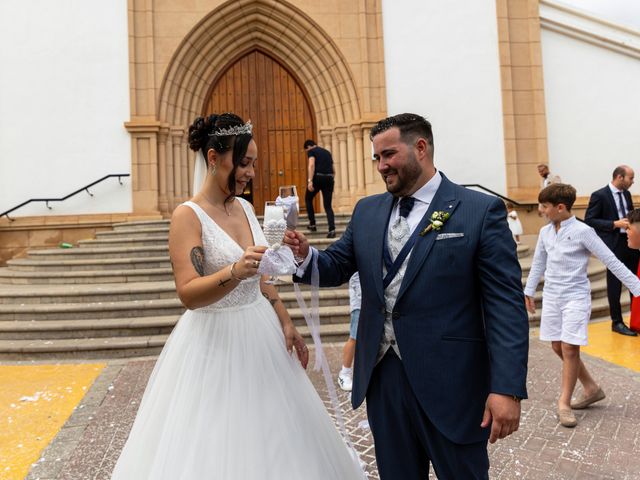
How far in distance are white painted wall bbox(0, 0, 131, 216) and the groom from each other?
9.48 metres

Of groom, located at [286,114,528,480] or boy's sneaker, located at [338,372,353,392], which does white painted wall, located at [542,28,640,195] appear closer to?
boy's sneaker, located at [338,372,353,392]

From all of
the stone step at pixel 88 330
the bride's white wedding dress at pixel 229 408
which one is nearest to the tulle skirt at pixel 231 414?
the bride's white wedding dress at pixel 229 408

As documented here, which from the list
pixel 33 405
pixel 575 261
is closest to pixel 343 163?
pixel 575 261

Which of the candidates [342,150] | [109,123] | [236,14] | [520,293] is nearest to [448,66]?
[342,150]

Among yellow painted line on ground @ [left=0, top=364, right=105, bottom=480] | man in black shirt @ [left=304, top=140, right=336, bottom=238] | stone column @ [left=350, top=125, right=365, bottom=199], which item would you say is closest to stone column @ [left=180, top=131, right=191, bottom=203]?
stone column @ [left=350, top=125, right=365, bottom=199]

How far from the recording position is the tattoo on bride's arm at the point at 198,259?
6.59ft

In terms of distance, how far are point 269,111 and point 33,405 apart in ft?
28.9

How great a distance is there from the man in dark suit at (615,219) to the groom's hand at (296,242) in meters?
5.14

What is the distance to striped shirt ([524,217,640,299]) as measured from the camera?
341cm

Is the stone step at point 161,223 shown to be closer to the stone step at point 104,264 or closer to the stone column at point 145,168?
the stone column at point 145,168

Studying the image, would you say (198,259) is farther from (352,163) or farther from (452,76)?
(452,76)

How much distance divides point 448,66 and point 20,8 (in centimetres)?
938

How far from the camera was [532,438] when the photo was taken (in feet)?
10.3

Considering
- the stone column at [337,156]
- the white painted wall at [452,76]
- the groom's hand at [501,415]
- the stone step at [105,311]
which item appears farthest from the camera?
the stone column at [337,156]
